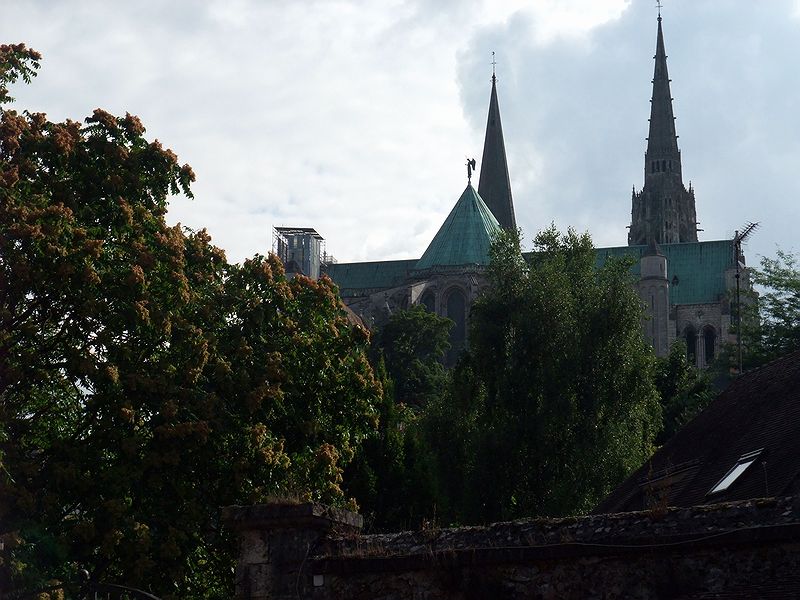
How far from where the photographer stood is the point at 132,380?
69.8ft

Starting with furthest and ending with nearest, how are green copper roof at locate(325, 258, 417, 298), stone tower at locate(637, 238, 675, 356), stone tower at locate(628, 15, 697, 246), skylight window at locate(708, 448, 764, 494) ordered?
1. stone tower at locate(628, 15, 697, 246)
2. green copper roof at locate(325, 258, 417, 298)
3. stone tower at locate(637, 238, 675, 356)
4. skylight window at locate(708, 448, 764, 494)

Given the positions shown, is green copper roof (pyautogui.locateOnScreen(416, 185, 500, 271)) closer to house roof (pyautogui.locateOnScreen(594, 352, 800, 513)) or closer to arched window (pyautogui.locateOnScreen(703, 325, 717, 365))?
arched window (pyautogui.locateOnScreen(703, 325, 717, 365))

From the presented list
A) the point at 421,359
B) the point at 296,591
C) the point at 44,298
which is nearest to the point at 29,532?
the point at 44,298

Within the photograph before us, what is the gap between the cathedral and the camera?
110m

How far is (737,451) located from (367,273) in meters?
115

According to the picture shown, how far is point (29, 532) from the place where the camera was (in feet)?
67.7

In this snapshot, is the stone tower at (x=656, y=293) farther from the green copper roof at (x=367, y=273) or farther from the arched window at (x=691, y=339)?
the green copper roof at (x=367, y=273)

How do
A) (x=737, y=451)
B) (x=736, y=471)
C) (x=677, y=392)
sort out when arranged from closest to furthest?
(x=736, y=471)
(x=737, y=451)
(x=677, y=392)

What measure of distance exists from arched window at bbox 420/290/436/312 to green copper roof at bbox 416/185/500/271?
2160mm

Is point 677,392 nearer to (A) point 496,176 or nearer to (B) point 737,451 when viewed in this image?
(B) point 737,451

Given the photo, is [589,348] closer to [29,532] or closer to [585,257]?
[585,257]

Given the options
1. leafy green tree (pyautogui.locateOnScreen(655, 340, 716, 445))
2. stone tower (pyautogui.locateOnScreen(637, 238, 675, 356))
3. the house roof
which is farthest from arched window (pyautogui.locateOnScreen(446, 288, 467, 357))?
the house roof

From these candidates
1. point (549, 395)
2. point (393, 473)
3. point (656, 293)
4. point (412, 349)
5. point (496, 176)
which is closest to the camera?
point (549, 395)

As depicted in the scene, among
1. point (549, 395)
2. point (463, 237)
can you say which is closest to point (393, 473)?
point (549, 395)
